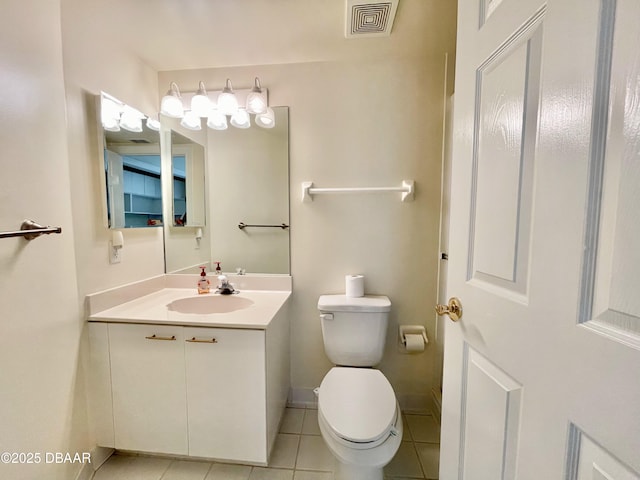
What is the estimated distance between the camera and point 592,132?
1.28ft

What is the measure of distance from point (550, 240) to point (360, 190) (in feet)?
3.81

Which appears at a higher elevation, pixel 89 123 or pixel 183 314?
pixel 89 123

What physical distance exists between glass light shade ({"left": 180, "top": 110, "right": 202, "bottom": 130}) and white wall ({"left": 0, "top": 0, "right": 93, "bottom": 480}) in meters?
0.59

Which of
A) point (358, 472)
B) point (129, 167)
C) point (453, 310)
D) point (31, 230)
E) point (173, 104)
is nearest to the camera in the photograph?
point (453, 310)

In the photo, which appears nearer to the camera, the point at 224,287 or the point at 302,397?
the point at 224,287

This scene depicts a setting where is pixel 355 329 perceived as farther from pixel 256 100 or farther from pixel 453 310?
pixel 256 100

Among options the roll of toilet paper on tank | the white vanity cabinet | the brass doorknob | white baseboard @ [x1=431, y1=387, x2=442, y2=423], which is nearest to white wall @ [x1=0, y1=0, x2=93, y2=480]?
the white vanity cabinet

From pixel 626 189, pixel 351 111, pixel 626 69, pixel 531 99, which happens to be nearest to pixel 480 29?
pixel 531 99

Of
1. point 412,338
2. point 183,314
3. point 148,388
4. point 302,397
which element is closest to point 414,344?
point 412,338

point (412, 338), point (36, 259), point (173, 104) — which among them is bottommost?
point (412, 338)

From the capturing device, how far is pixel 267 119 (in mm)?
1576

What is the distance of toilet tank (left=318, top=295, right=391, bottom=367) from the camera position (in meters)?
1.47

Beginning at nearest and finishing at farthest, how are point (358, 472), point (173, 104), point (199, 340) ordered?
point (358, 472)
point (199, 340)
point (173, 104)

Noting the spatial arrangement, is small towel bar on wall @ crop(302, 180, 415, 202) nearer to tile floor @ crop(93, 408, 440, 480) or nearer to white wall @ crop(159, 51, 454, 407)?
white wall @ crop(159, 51, 454, 407)
